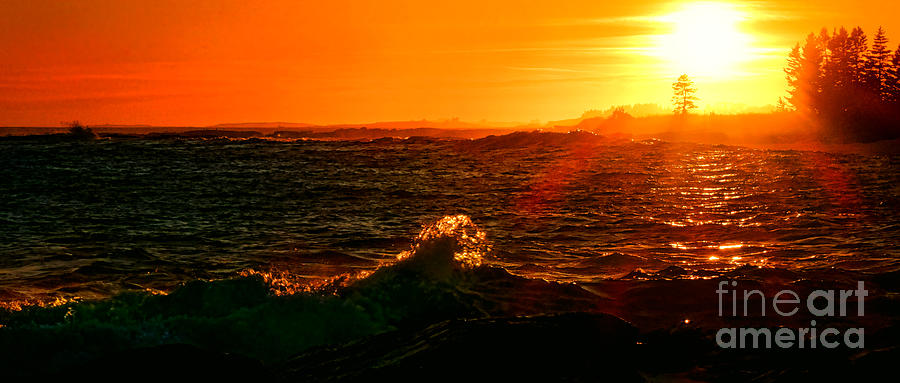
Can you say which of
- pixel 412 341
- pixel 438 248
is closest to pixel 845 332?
pixel 412 341

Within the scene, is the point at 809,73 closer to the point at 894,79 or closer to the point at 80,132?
the point at 894,79

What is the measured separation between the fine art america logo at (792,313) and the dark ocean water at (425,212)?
1.85 m

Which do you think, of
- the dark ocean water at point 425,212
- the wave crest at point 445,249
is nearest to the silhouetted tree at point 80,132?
the dark ocean water at point 425,212

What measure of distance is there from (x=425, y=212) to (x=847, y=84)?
150 feet

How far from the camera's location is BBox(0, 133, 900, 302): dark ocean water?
1187cm

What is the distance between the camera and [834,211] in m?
17.1

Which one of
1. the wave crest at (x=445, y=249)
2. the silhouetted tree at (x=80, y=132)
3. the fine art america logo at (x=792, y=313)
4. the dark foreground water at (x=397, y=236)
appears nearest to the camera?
the fine art america logo at (x=792, y=313)

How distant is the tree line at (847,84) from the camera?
51094mm

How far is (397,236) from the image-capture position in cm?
1506

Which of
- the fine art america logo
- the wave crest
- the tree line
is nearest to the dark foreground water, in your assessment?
the wave crest

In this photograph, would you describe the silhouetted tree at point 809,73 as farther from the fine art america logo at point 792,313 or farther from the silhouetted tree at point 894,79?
the fine art america logo at point 792,313

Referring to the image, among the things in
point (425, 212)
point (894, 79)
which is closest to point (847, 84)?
point (894, 79)

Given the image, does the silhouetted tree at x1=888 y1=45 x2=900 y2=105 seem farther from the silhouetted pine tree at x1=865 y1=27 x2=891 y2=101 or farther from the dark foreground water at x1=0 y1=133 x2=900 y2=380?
the dark foreground water at x1=0 y1=133 x2=900 y2=380

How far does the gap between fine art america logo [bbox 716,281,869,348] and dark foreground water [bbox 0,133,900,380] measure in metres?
0.33
